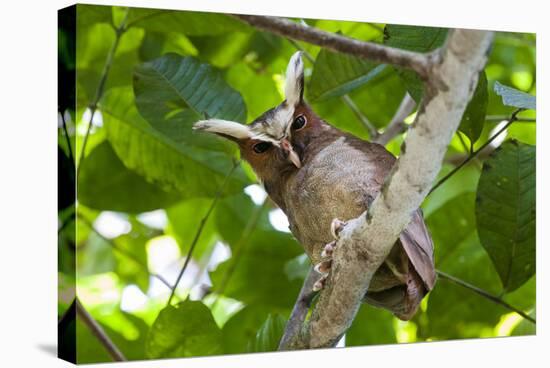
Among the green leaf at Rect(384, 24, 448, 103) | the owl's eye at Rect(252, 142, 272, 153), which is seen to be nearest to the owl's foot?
the owl's eye at Rect(252, 142, 272, 153)

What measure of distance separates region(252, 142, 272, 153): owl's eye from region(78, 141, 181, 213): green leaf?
0.76 m

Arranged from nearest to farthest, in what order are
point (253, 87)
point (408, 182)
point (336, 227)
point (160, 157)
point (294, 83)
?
point (408, 182)
point (336, 227)
point (294, 83)
point (160, 157)
point (253, 87)

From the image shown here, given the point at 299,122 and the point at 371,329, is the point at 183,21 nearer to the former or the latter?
the point at 299,122

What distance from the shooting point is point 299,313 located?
3.79 m

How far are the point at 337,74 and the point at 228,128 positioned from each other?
55 centimetres

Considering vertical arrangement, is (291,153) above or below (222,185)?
above

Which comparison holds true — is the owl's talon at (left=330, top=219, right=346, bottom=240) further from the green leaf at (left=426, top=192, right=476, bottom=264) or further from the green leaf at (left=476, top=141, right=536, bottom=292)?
the green leaf at (left=426, top=192, right=476, bottom=264)

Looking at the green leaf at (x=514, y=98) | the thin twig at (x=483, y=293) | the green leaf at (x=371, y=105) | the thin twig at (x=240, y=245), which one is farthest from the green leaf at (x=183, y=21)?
the thin twig at (x=483, y=293)

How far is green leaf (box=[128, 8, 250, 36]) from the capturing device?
154 inches

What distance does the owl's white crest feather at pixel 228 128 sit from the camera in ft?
11.9

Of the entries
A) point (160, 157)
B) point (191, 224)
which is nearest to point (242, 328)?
point (191, 224)

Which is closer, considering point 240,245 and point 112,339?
point 112,339

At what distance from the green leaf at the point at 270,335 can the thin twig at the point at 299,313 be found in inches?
2.1

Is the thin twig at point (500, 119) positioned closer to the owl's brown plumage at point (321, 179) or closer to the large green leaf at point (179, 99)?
the owl's brown plumage at point (321, 179)
